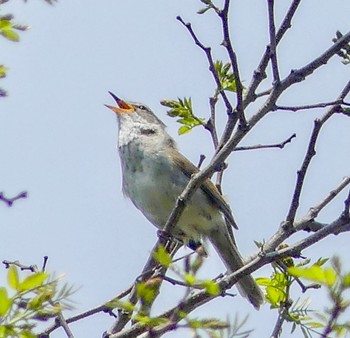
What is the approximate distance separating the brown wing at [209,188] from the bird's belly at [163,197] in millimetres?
62

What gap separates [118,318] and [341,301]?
2415 mm

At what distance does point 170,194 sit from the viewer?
7.22 meters

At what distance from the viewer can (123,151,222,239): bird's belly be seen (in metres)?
7.19

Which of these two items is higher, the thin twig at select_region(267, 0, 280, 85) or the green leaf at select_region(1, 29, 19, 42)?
the thin twig at select_region(267, 0, 280, 85)

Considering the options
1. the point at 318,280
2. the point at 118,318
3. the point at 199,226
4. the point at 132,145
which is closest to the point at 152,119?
the point at 132,145

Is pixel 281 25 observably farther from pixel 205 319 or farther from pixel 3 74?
pixel 205 319

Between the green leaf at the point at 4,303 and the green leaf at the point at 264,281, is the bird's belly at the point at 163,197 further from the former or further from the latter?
the green leaf at the point at 4,303

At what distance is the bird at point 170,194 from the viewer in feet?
23.6

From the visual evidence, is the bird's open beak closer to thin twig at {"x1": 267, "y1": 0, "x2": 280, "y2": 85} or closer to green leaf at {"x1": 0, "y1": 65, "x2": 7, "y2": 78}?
thin twig at {"x1": 267, "y1": 0, "x2": 280, "y2": 85}

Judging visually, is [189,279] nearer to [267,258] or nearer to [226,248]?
[267,258]

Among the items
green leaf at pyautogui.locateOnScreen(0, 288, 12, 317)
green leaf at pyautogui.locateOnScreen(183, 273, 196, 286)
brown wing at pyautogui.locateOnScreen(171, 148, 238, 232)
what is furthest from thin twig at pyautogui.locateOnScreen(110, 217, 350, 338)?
brown wing at pyautogui.locateOnScreen(171, 148, 238, 232)

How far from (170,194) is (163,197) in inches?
3.0

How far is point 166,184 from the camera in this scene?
726cm

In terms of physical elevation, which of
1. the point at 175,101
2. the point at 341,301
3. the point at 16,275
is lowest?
the point at 341,301
